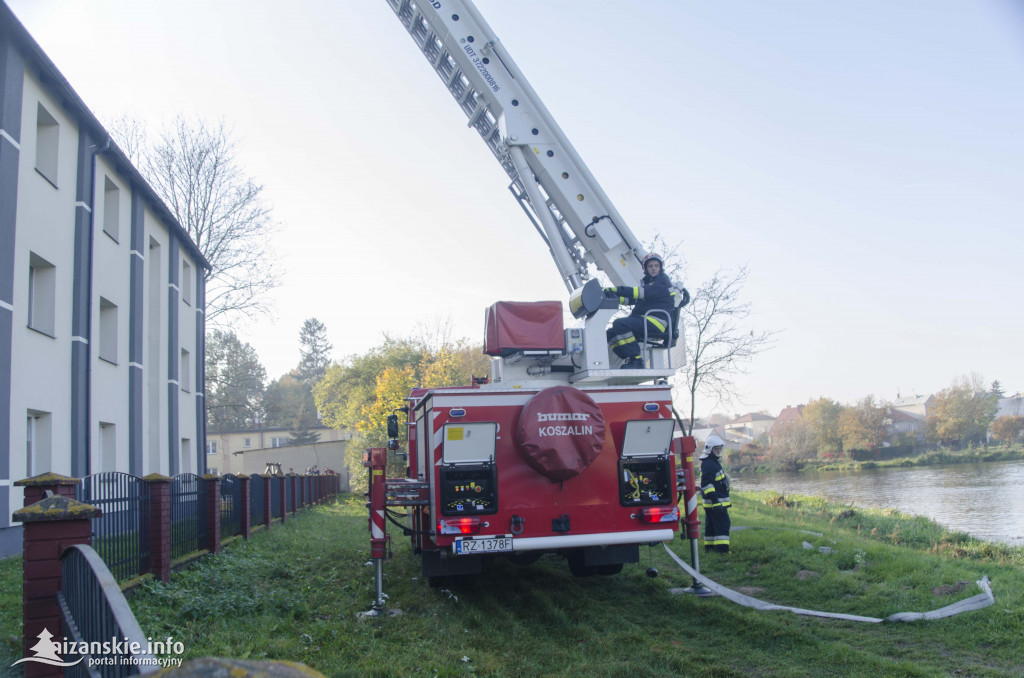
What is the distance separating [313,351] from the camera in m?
97.8

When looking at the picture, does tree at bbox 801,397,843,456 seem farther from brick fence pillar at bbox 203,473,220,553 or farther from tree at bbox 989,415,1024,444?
brick fence pillar at bbox 203,473,220,553

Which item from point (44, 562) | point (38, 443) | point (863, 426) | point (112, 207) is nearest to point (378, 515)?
point (44, 562)

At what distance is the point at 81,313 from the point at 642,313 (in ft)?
33.8

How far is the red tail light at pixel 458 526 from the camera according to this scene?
653cm

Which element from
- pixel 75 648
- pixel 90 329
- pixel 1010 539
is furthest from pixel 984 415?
pixel 75 648

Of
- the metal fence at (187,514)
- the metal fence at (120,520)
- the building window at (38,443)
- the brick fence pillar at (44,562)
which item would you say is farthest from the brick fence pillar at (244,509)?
the brick fence pillar at (44,562)

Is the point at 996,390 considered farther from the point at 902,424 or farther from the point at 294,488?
the point at 294,488

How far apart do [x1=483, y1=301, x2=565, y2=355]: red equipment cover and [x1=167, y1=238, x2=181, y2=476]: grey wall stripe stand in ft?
45.5

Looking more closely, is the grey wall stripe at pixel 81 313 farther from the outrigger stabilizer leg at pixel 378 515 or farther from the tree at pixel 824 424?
the tree at pixel 824 424

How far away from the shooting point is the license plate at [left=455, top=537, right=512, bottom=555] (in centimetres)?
647

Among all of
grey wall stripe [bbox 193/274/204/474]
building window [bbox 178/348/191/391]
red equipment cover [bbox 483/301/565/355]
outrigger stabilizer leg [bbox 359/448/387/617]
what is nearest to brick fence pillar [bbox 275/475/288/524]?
building window [bbox 178/348/191/391]

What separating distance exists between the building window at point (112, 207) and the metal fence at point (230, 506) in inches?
257

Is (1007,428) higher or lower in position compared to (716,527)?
lower

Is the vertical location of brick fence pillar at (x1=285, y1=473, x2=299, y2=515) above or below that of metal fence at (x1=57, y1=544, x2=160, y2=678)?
below
